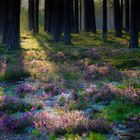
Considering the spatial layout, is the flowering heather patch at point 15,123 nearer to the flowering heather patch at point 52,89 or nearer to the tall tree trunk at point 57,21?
the flowering heather patch at point 52,89

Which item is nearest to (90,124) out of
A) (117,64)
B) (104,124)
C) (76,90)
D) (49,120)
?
(104,124)

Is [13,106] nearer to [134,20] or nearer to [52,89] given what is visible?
[52,89]

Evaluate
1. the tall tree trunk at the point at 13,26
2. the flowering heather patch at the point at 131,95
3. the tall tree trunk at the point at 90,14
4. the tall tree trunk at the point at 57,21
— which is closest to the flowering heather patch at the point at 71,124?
the flowering heather patch at the point at 131,95

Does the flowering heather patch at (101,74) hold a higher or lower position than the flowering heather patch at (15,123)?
higher

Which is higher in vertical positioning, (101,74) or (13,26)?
(13,26)

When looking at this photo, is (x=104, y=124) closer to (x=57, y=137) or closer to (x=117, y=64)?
(x=57, y=137)

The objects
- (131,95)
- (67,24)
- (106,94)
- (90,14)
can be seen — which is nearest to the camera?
(131,95)

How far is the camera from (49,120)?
9.13 m

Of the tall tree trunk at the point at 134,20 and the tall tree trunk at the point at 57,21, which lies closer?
the tall tree trunk at the point at 134,20

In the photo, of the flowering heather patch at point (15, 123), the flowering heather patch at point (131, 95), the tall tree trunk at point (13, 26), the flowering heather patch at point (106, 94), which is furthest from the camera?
the tall tree trunk at point (13, 26)

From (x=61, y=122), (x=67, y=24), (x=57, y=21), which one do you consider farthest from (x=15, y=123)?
(x=57, y=21)

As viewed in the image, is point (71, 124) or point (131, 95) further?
point (131, 95)

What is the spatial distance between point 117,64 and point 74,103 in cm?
982

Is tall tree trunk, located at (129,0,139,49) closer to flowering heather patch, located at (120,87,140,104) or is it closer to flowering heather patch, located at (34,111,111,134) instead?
flowering heather patch, located at (120,87,140,104)
